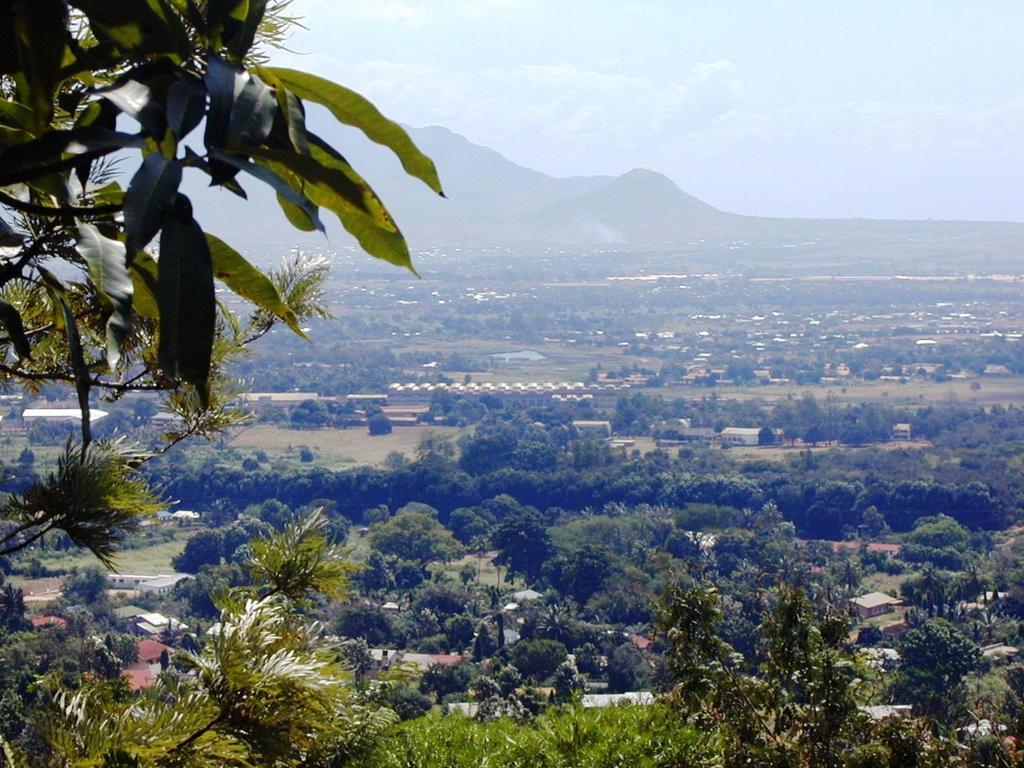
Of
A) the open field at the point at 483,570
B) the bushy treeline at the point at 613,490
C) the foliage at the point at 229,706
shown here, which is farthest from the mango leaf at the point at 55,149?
the bushy treeline at the point at 613,490

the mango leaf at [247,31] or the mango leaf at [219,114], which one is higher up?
the mango leaf at [247,31]

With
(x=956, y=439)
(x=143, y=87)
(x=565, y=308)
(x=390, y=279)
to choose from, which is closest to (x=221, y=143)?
(x=143, y=87)

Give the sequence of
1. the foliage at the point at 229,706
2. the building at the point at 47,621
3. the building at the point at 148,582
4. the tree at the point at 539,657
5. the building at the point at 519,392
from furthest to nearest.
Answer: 1. the building at the point at 519,392
2. the building at the point at 148,582
3. the tree at the point at 539,657
4. the building at the point at 47,621
5. the foliage at the point at 229,706

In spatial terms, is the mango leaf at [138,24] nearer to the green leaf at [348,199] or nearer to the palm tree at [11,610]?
the green leaf at [348,199]

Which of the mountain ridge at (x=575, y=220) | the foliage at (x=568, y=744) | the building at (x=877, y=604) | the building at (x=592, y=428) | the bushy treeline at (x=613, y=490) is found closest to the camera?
the foliage at (x=568, y=744)

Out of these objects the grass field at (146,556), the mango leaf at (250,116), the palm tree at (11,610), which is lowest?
the grass field at (146,556)

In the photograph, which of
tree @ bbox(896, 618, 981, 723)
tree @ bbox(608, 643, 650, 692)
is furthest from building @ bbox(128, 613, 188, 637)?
tree @ bbox(896, 618, 981, 723)

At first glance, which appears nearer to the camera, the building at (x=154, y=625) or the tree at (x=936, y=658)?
the tree at (x=936, y=658)

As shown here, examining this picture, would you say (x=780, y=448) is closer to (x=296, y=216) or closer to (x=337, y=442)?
(x=337, y=442)
